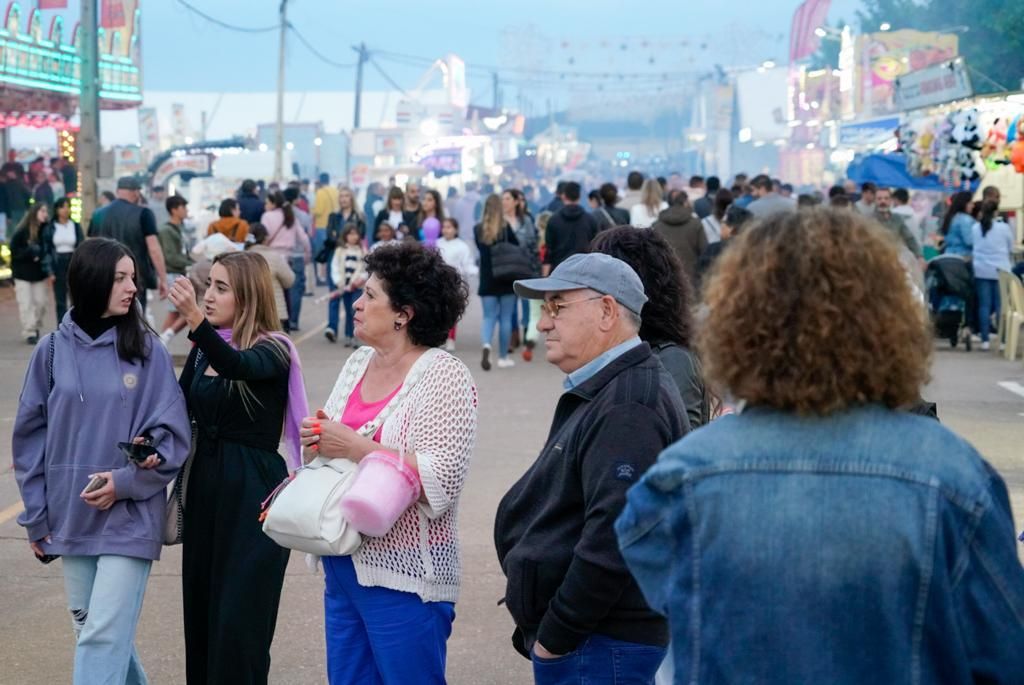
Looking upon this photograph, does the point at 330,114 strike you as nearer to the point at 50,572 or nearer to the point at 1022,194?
the point at 1022,194

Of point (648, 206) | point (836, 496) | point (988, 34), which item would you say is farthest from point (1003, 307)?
point (988, 34)

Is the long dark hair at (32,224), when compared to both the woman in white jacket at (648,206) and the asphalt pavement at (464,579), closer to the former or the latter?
the asphalt pavement at (464,579)

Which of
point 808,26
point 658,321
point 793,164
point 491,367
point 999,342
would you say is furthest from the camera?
point 793,164

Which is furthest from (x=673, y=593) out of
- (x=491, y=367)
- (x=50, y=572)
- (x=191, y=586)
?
(x=491, y=367)

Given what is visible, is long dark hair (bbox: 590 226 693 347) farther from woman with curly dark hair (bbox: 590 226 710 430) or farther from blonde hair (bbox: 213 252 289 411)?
blonde hair (bbox: 213 252 289 411)

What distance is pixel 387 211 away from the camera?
61.8 ft

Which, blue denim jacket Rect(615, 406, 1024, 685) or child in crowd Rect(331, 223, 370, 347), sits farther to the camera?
child in crowd Rect(331, 223, 370, 347)

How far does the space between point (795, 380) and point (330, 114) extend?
9938 cm

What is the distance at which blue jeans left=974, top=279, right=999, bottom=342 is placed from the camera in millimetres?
16938

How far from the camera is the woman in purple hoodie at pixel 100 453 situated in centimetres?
456

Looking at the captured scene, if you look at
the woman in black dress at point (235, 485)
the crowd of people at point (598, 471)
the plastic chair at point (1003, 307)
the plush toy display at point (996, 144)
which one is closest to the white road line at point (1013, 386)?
the plastic chair at point (1003, 307)

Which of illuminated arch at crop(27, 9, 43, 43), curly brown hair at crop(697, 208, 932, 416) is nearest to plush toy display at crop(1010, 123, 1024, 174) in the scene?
curly brown hair at crop(697, 208, 932, 416)

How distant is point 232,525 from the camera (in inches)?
189

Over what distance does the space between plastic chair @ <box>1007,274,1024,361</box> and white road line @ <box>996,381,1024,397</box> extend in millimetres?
1615
